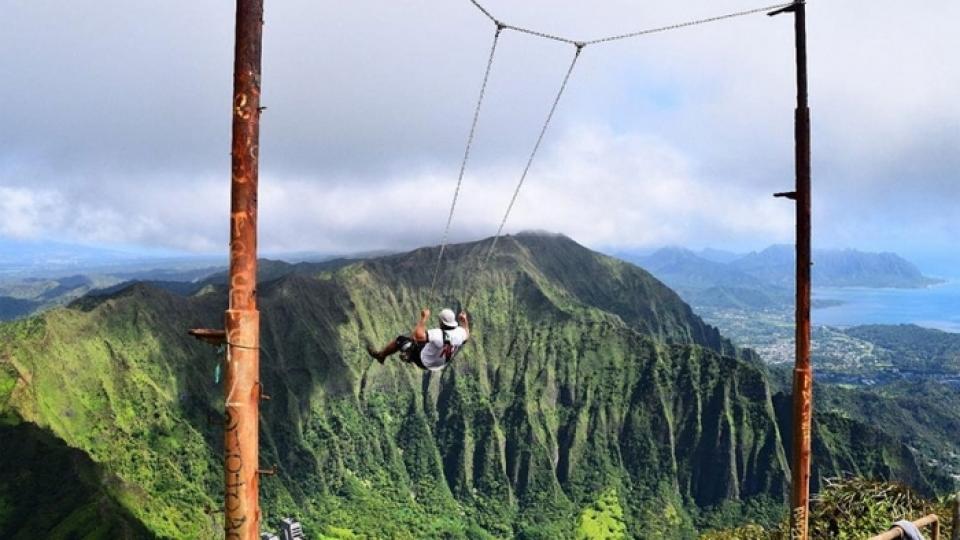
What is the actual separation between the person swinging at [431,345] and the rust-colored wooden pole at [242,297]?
19.6ft

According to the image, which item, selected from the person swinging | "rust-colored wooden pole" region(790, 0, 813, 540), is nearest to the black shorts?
the person swinging

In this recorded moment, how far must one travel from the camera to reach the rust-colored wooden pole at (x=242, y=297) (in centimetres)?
636

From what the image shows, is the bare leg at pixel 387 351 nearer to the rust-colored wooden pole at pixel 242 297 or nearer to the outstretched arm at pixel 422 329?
the outstretched arm at pixel 422 329

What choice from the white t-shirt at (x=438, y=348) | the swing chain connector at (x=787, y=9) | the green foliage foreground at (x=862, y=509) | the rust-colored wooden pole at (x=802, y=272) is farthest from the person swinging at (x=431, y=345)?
the green foliage foreground at (x=862, y=509)

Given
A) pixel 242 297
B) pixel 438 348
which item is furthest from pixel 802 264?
pixel 242 297

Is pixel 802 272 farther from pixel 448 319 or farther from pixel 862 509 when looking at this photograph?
pixel 862 509

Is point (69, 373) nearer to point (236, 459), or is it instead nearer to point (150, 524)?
point (150, 524)

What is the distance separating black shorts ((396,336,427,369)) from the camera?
41.4ft

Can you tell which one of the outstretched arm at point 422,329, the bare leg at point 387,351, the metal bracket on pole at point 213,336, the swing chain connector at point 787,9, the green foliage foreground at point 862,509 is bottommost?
the green foliage foreground at point 862,509

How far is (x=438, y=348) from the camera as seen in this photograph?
12844mm

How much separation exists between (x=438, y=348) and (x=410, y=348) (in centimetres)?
53

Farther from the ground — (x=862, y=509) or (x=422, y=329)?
(x=422, y=329)

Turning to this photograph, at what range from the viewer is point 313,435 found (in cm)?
18612

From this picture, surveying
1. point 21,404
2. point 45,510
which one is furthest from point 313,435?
point 45,510
